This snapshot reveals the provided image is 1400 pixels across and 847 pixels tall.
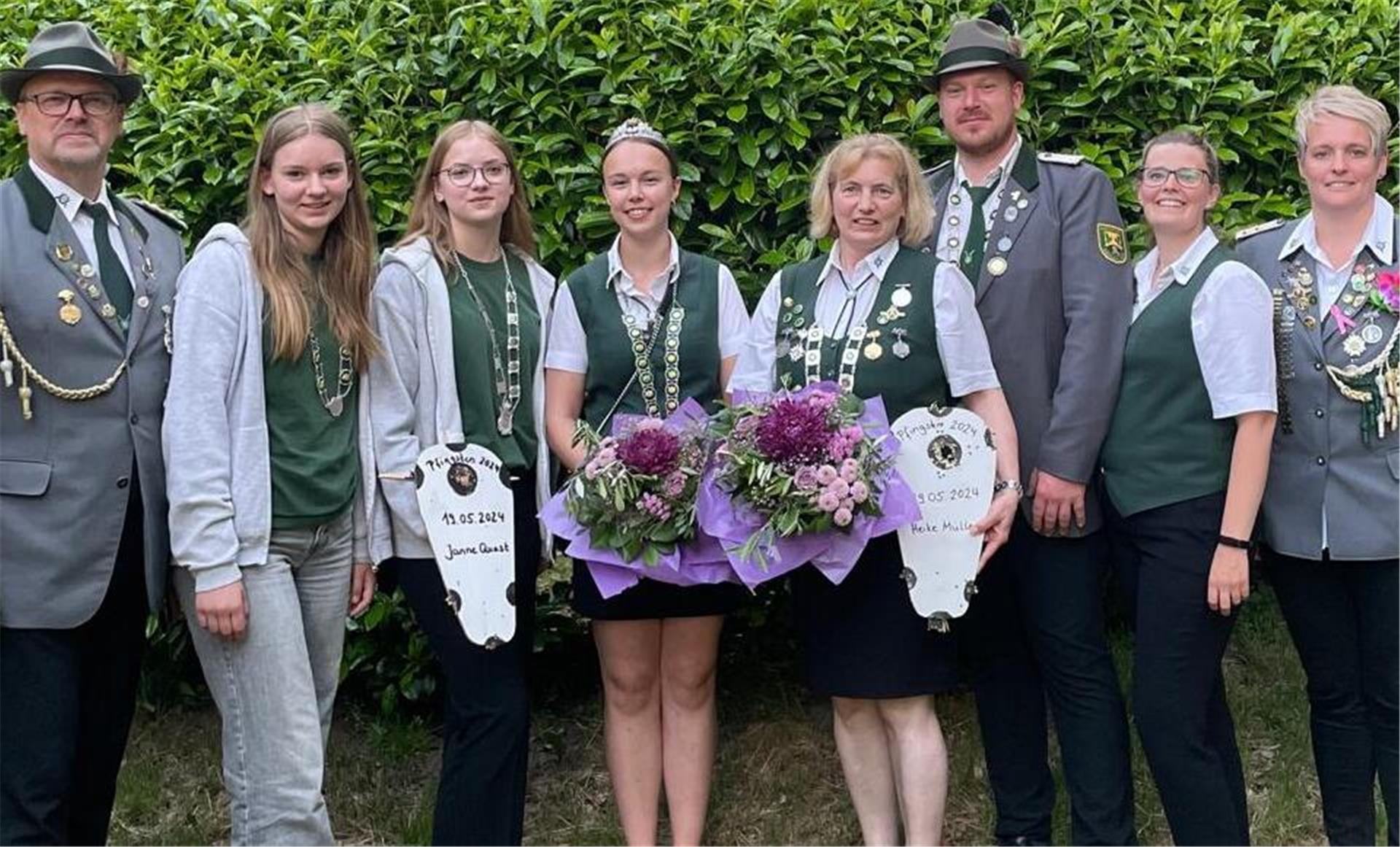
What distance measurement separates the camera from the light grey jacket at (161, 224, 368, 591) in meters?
4.00

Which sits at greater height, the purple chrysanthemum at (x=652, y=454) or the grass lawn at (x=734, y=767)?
the purple chrysanthemum at (x=652, y=454)

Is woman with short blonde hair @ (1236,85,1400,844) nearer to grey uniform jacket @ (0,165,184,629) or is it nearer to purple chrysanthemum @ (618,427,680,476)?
purple chrysanthemum @ (618,427,680,476)

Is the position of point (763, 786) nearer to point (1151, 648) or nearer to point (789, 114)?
point (1151, 648)

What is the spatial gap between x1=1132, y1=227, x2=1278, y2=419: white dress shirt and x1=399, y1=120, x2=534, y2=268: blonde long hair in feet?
6.17

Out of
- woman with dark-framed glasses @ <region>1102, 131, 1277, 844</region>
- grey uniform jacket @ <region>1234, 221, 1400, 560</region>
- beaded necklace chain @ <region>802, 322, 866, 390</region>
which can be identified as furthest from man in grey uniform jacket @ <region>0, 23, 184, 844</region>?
grey uniform jacket @ <region>1234, 221, 1400, 560</region>

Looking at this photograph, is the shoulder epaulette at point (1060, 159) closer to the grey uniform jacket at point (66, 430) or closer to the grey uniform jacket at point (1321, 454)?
the grey uniform jacket at point (1321, 454)

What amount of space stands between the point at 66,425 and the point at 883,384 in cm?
209

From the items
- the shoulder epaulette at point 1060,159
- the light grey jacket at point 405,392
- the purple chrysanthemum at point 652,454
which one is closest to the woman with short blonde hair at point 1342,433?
the shoulder epaulette at point 1060,159

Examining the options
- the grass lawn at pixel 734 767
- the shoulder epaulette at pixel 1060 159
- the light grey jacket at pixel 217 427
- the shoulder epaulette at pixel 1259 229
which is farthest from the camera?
the grass lawn at pixel 734 767

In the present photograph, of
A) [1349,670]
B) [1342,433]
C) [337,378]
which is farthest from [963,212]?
[337,378]

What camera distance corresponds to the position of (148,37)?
5473 mm

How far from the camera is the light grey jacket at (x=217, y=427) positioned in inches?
157

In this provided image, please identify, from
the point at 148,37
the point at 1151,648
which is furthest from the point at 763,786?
the point at 148,37

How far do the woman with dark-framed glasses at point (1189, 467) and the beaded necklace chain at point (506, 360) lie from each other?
5.36ft
